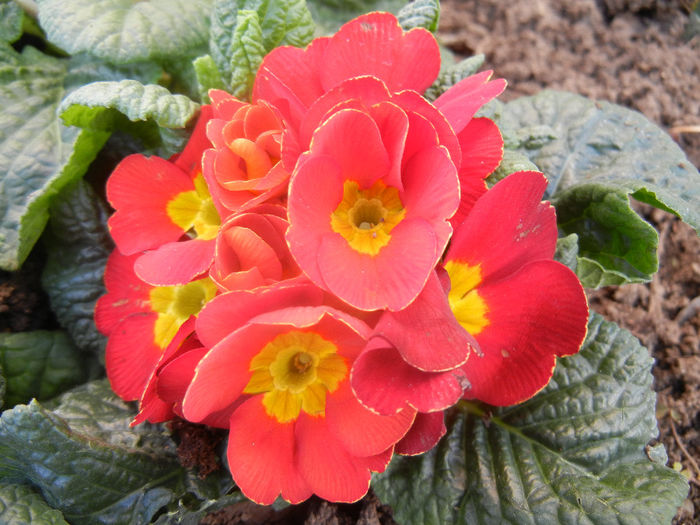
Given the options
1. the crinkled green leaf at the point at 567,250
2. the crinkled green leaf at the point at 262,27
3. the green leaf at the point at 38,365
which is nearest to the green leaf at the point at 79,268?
the green leaf at the point at 38,365

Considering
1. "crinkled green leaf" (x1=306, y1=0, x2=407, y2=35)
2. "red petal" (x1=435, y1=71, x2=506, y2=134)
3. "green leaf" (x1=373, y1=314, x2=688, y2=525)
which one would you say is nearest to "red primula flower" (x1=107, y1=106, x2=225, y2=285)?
"red petal" (x1=435, y1=71, x2=506, y2=134)

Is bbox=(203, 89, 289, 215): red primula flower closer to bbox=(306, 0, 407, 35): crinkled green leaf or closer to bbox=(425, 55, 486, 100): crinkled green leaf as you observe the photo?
bbox=(425, 55, 486, 100): crinkled green leaf

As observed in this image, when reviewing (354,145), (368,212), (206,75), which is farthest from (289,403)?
(206,75)

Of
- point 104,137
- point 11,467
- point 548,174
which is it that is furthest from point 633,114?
point 11,467

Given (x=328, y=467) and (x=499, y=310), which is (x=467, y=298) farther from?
(x=328, y=467)

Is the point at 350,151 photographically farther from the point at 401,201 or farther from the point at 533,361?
the point at 533,361

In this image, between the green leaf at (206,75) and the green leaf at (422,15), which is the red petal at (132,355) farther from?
the green leaf at (422,15)
